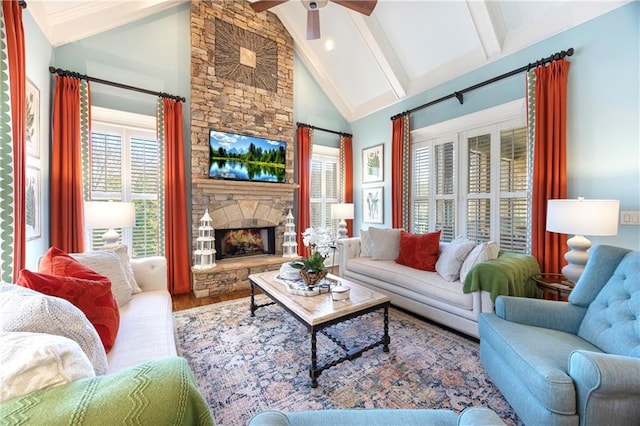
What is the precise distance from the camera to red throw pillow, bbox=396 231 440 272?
10.00ft

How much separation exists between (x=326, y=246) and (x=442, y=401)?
Result: 4.39ft

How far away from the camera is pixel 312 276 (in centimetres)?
230

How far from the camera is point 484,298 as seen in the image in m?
2.27

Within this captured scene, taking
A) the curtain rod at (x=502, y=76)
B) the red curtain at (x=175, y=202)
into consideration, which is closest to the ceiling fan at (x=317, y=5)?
the curtain rod at (x=502, y=76)

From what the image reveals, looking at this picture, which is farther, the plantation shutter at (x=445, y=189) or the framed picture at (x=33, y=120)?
the plantation shutter at (x=445, y=189)

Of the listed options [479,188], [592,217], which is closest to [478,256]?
[592,217]

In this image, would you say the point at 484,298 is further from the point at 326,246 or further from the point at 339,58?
the point at 339,58

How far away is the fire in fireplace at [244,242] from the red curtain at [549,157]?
3.55 m

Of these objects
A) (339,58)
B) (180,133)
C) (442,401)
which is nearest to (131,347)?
(442,401)

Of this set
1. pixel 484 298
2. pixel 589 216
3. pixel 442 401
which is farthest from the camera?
pixel 484 298

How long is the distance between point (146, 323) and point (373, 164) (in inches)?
163

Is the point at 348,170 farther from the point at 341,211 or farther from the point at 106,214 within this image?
the point at 106,214

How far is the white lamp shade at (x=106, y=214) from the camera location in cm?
261

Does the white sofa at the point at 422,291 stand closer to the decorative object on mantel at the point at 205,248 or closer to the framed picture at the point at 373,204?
the framed picture at the point at 373,204
